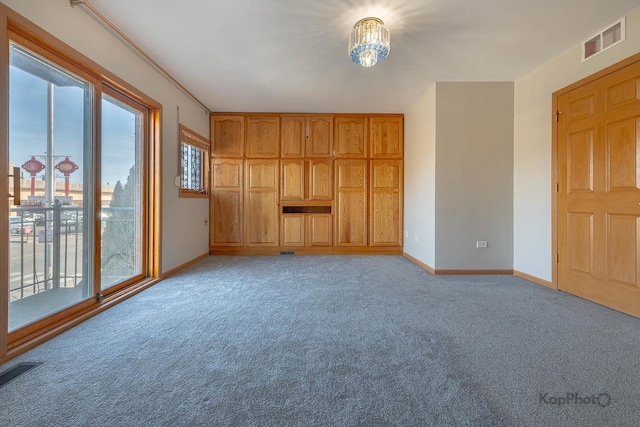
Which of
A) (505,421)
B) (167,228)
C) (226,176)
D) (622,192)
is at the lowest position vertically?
(505,421)

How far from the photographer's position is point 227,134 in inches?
196

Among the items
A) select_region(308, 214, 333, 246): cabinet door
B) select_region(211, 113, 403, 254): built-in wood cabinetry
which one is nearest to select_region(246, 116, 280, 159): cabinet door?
select_region(211, 113, 403, 254): built-in wood cabinetry

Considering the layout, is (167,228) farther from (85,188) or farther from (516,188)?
(516,188)

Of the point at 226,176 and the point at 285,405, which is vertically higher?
the point at 226,176

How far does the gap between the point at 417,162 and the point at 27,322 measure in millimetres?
4778

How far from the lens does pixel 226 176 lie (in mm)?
5004

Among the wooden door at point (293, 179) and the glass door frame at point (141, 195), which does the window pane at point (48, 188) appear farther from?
the wooden door at point (293, 179)

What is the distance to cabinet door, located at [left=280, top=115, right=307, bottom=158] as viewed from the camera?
4.99m

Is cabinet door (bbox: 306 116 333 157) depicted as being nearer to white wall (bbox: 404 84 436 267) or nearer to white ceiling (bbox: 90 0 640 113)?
white ceiling (bbox: 90 0 640 113)

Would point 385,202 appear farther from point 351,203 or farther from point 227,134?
point 227,134

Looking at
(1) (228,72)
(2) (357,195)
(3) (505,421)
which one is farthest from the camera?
(2) (357,195)

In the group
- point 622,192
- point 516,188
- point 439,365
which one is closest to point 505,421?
point 439,365

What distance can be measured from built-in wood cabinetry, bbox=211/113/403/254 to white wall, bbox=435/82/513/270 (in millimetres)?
1373

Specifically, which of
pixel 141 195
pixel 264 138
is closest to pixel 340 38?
pixel 264 138
